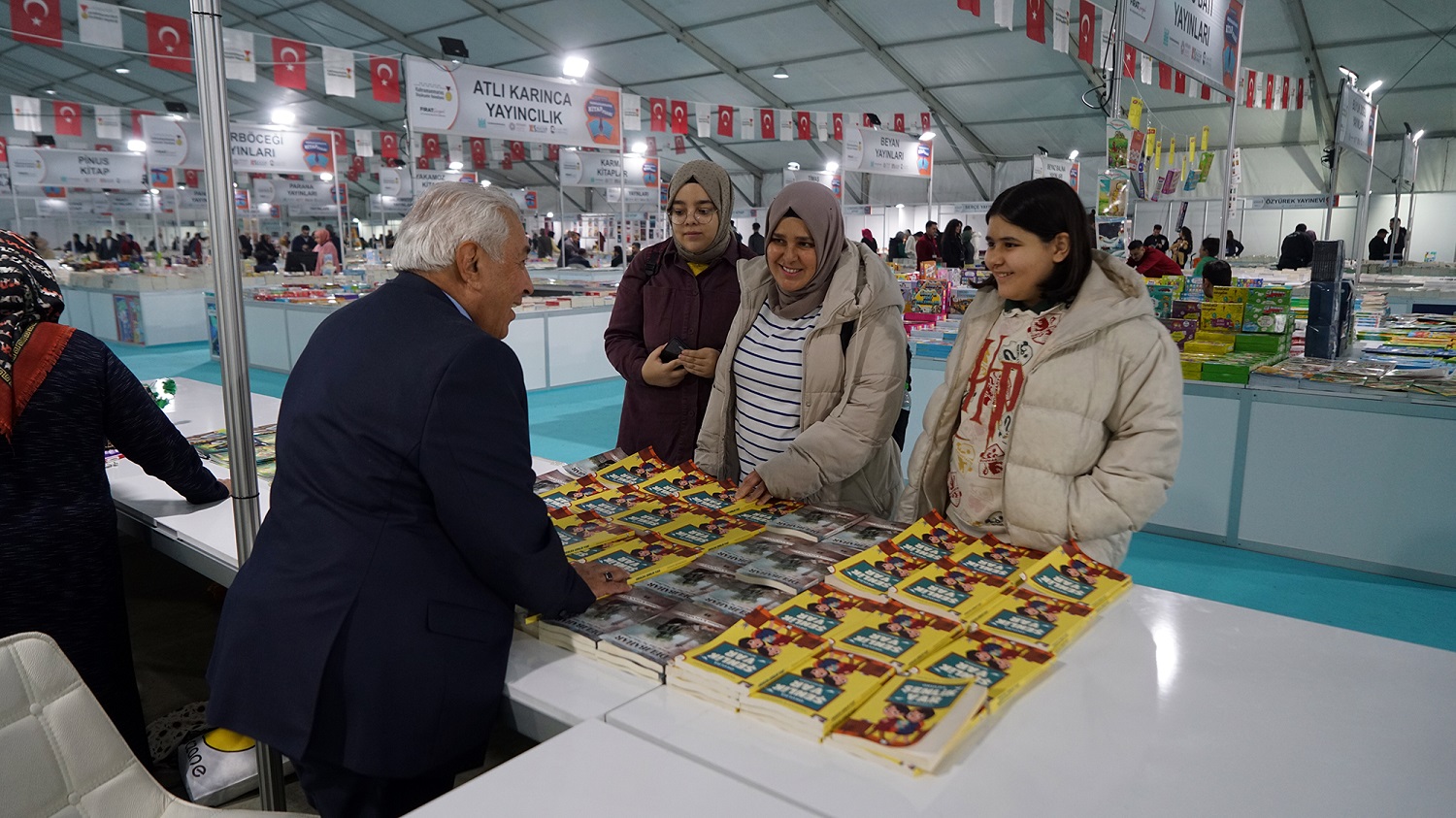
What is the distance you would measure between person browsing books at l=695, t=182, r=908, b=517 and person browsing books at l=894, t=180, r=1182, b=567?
0.22 m

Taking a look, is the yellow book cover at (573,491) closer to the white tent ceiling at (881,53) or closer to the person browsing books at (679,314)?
the person browsing books at (679,314)

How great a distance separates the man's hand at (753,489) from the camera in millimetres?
2221

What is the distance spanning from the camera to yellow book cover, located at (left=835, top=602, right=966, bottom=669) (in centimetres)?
140

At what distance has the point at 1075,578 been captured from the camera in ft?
5.64

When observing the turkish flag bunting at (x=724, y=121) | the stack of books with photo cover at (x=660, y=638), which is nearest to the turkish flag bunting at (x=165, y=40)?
the turkish flag bunting at (x=724, y=121)

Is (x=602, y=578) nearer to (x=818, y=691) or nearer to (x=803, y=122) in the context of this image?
(x=818, y=691)

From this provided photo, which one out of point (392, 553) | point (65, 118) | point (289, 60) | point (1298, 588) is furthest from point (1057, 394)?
point (65, 118)

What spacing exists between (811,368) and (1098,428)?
0.73 metres

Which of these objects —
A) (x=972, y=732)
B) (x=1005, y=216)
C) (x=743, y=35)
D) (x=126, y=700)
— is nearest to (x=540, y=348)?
(x=126, y=700)

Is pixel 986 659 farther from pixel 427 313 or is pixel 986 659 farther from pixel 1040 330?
pixel 427 313

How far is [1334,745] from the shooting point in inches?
48.3

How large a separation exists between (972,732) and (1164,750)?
0.83 feet

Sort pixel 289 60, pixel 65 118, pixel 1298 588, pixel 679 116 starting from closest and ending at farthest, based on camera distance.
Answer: pixel 1298 588 < pixel 289 60 < pixel 679 116 < pixel 65 118

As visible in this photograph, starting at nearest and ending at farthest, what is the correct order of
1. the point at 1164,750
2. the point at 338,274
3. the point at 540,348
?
the point at 1164,750, the point at 540,348, the point at 338,274
